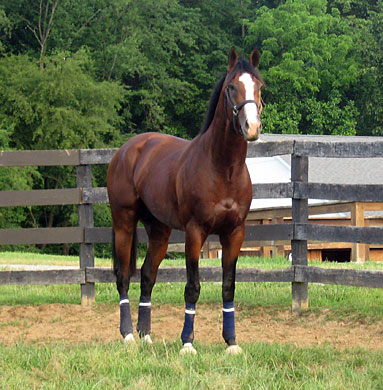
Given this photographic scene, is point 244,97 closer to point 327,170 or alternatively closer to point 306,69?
point 327,170

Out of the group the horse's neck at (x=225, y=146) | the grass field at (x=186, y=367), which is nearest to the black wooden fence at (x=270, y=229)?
the grass field at (x=186, y=367)

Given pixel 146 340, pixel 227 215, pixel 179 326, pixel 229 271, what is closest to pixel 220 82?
pixel 227 215

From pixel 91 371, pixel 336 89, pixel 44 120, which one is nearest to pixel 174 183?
pixel 91 371

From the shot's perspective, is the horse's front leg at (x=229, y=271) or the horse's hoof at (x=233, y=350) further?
the horse's front leg at (x=229, y=271)

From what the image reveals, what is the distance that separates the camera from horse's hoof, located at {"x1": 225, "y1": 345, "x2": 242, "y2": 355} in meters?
5.36

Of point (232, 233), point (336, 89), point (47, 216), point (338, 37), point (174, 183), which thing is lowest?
point (47, 216)

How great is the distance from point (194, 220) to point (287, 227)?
2.65 metres

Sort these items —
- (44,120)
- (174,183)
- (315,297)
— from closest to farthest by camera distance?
(174,183) → (315,297) → (44,120)

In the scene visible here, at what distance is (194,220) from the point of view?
5.68m

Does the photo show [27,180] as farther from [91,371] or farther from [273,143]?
[91,371]

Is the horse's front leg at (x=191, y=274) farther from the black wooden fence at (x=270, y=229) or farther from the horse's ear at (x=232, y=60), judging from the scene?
the black wooden fence at (x=270, y=229)

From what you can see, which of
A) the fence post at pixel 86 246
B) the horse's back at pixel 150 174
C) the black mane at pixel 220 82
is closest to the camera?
the black mane at pixel 220 82

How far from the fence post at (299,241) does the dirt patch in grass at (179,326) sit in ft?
Result: 0.59

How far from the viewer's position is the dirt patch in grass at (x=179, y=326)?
6.79 m
